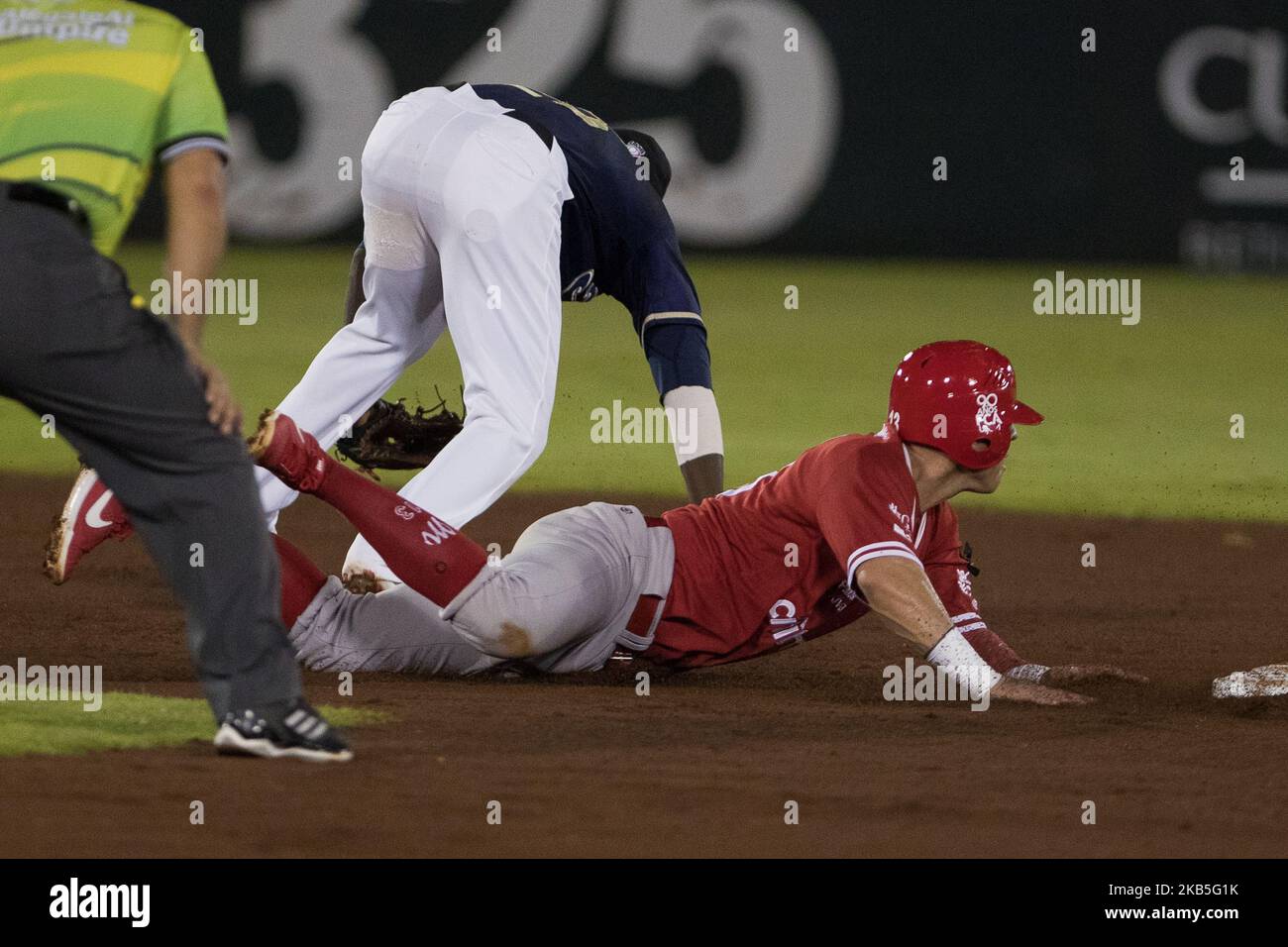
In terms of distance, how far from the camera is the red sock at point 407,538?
502cm

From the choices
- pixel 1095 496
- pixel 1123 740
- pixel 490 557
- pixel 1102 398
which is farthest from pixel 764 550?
pixel 1102 398

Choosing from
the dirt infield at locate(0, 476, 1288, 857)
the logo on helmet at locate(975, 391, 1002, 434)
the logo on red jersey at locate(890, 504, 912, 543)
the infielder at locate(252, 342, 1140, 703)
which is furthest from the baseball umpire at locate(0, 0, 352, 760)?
the logo on helmet at locate(975, 391, 1002, 434)

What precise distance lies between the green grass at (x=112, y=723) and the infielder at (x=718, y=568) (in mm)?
466

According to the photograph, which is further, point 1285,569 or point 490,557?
point 1285,569

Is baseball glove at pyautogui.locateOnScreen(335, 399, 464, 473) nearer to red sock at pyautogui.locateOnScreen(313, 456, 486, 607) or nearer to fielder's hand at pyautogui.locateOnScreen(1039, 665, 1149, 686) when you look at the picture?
red sock at pyautogui.locateOnScreen(313, 456, 486, 607)

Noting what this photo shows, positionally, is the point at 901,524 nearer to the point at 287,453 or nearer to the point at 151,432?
the point at 287,453

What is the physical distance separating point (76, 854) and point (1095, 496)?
264 inches

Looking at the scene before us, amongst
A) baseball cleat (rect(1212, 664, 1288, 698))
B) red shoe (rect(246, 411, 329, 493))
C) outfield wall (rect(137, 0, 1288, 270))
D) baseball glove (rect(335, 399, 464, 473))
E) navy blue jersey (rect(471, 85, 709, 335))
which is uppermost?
outfield wall (rect(137, 0, 1288, 270))

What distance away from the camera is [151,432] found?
3.91 meters

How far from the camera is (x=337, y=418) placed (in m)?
6.16

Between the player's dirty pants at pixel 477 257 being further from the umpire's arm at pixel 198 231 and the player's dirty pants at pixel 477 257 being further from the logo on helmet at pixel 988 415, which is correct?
the umpire's arm at pixel 198 231

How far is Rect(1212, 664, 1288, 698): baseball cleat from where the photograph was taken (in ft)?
18.1

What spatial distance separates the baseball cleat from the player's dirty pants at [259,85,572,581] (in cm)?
197

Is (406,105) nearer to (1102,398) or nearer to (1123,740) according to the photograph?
(1123,740)
